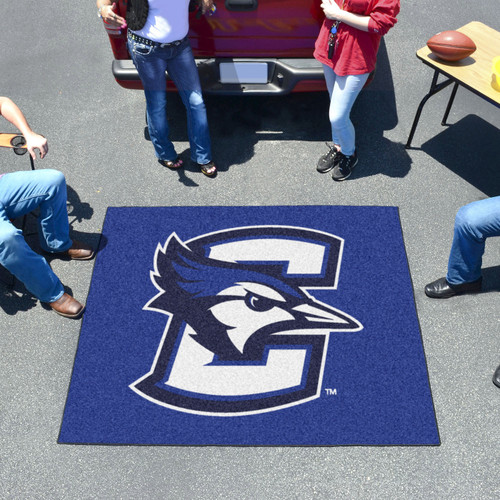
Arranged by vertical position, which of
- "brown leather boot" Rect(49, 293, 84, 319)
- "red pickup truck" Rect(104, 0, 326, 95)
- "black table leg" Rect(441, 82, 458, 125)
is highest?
"red pickup truck" Rect(104, 0, 326, 95)

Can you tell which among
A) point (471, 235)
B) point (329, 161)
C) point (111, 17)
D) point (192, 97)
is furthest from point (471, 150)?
point (111, 17)

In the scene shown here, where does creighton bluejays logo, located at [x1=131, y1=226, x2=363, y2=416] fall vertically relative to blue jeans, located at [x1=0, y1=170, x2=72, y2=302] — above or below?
below

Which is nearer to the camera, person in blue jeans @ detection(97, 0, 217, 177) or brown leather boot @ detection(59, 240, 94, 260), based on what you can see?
person in blue jeans @ detection(97, 0, 217, 177)

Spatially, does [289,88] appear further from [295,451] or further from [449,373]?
[295,451]

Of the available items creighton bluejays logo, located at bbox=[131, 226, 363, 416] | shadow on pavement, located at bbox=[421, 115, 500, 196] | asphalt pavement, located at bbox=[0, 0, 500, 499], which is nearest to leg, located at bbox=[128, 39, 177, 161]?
asphalt pavement, located at bbox=[0, 0, 500, 499]

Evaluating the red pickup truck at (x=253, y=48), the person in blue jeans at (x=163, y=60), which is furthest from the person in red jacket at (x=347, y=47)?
Result: the person in blue jeans at (x=163, y=60)

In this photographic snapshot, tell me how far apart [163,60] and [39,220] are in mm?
1292

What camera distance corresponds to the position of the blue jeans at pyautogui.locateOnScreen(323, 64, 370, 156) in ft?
11.5

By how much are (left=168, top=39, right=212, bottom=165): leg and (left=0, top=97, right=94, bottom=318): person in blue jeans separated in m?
1.00

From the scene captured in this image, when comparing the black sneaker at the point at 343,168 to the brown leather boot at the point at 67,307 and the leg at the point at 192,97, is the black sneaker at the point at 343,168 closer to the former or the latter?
the leg at the point at 192,97

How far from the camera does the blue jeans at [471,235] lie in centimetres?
301

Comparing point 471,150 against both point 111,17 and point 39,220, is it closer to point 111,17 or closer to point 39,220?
point 111,17

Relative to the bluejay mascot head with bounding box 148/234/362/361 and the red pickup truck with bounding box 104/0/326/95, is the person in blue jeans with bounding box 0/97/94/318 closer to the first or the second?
the bluejay mascot head with bounding box 148/234/362/361

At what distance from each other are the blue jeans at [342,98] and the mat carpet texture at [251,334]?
524mm
